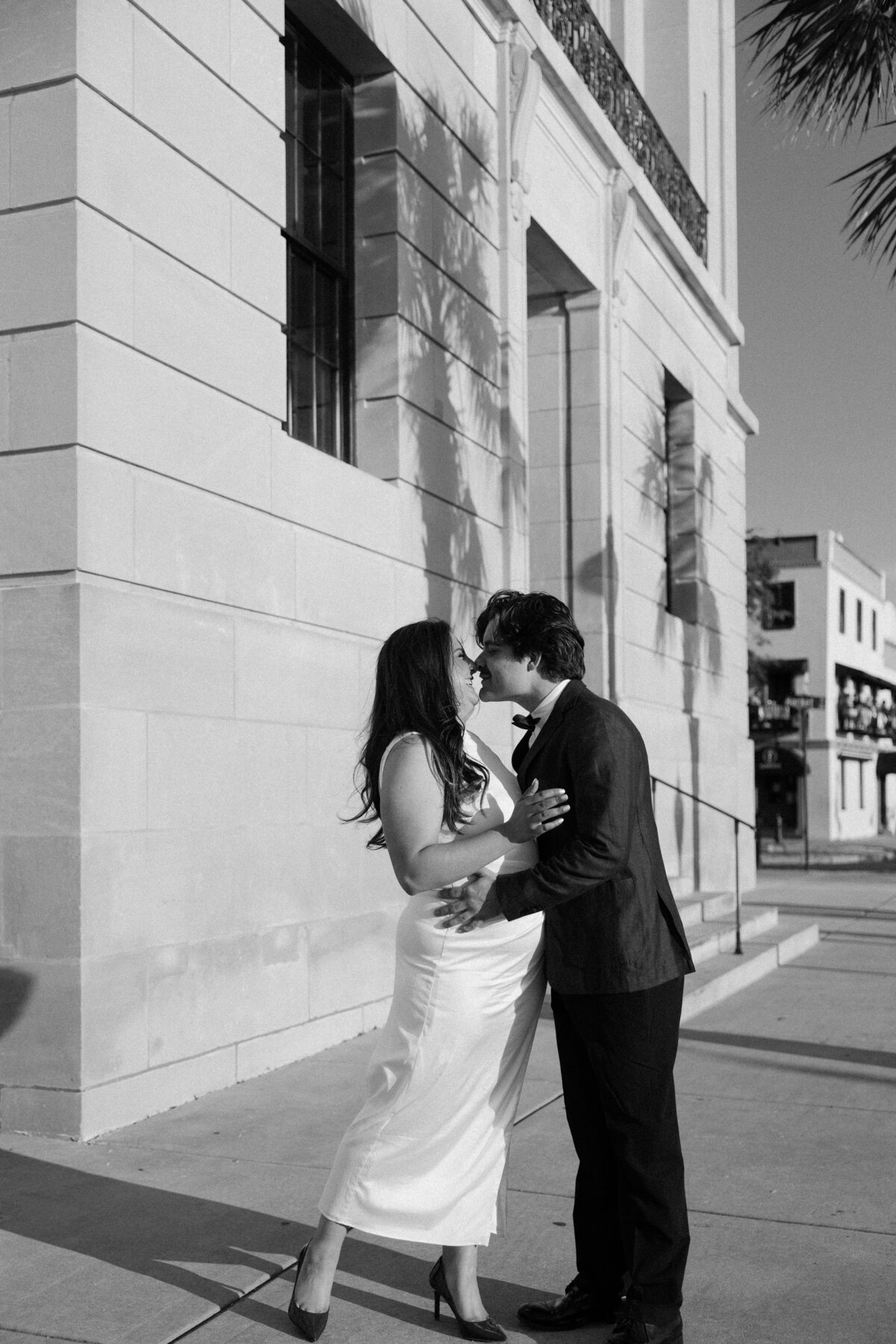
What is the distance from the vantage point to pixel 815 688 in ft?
172

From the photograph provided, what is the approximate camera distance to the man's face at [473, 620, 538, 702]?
3955mm

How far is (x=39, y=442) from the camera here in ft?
20.9

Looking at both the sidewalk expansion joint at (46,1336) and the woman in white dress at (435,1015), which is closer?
the woman in white dress at (435,1015)

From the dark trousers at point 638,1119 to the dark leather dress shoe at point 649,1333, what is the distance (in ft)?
0.06

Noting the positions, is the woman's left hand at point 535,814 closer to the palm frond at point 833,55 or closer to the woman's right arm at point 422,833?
the woman's right arm at point 422,833

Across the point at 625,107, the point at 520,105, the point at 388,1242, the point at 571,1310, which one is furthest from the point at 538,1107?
the point at 625,107

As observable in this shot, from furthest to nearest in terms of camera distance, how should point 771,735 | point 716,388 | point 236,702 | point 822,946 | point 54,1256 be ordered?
point 771,735, point 716,388, point 822,946, point 236,702, point 54,1256

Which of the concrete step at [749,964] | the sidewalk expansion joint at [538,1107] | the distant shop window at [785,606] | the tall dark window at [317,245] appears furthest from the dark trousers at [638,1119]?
the distant shop window at [785,606]

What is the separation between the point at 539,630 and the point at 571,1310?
196cm

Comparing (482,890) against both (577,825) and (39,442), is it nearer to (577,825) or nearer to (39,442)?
(577,825)

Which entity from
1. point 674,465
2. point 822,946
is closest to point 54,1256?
point 822,946

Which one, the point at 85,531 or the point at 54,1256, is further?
the point at 85,531

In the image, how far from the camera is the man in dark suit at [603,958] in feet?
12.2

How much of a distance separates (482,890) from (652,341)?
13627 mm
